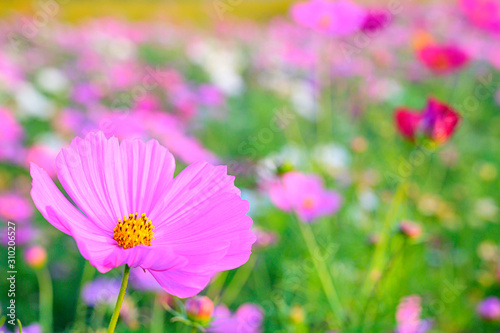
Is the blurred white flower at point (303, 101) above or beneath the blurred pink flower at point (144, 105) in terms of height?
beneath

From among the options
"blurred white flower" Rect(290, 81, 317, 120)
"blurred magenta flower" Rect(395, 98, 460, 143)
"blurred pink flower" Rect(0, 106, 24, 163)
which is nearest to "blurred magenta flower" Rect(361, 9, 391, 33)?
"blurred magenta flower" Rect(395, 98, 460, 143)

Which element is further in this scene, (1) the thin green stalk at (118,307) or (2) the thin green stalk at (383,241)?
(2) the thin green stalk at (383,241)

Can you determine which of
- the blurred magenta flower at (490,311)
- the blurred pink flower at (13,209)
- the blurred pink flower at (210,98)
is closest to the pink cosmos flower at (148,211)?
the blurred magenta flower at (490,311)

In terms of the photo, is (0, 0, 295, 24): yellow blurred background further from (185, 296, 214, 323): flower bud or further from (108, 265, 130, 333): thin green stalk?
(108, 265, 130, 333): thin green stalk

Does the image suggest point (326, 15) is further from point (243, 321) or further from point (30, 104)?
point (30, 104)

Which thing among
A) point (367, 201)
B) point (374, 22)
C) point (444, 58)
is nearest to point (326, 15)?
point (374, 22)

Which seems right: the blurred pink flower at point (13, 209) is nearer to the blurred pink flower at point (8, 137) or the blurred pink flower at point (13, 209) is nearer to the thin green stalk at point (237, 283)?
the blurred pink flower at point (8, 137)

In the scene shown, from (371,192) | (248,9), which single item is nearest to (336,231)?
(371,192)

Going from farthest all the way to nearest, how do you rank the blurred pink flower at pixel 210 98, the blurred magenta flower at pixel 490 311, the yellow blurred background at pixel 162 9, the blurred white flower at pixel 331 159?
the yellow blurred background at pixel 162 9 → the blurred pink flower at pixel 210 98 → the blurred white flower at pixel 331 159 → the blurred magenta flower at pixel 490 311

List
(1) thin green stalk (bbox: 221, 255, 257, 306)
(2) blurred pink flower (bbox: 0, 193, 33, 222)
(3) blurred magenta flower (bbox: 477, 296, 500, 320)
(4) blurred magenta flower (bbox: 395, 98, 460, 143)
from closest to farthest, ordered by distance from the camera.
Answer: (4) blurred magenta flower (bbox: 395, 98, 460, 143)
(3) blurred magenta flower (bbox: 477, 296, 500, 320)
(1) thin green stalk (bbox: 221, 255, 257, 306)
(2) blurred pink flower (bbox: 0, 193, 33, 222)
